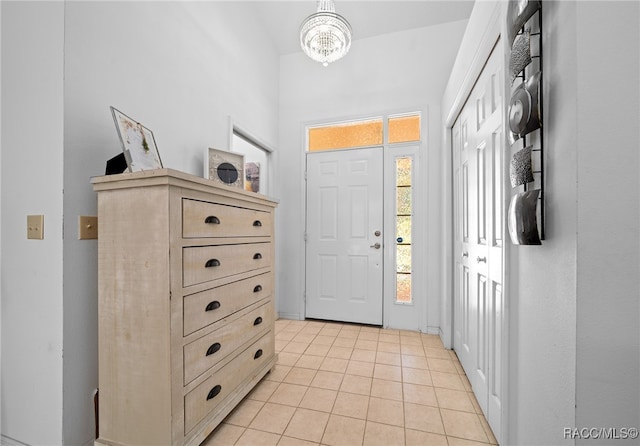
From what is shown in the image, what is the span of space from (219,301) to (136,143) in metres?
0.95

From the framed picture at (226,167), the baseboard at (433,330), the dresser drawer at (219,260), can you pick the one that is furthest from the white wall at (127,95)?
the baseboard at (433,330)

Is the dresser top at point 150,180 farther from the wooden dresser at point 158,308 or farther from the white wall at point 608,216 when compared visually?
the white wall at point 608,216

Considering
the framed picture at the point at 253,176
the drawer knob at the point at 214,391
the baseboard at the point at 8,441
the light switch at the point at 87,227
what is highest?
the framed picture at the point at 253,176

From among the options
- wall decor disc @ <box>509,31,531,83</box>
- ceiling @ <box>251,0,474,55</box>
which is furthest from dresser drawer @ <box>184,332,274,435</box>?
ceiling @ <box>251,0,474,55</box>

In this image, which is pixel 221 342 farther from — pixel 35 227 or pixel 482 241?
pixel 482 241

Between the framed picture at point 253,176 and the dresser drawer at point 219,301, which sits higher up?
the framed picture at point 253,176

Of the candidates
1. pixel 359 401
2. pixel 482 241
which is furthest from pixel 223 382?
pixel 482 241

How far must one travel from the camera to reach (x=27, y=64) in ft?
4.38

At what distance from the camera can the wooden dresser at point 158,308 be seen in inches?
46.0

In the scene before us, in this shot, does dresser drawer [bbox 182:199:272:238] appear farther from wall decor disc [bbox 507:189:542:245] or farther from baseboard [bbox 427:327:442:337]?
baseboard [bbox 427:327:442:337]

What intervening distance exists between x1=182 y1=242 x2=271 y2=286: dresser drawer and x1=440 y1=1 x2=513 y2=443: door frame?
1344 mm

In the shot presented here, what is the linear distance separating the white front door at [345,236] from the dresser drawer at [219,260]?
143 cm

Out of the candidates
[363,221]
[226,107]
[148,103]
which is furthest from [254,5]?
[363,221]

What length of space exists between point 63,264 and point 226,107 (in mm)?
1768
